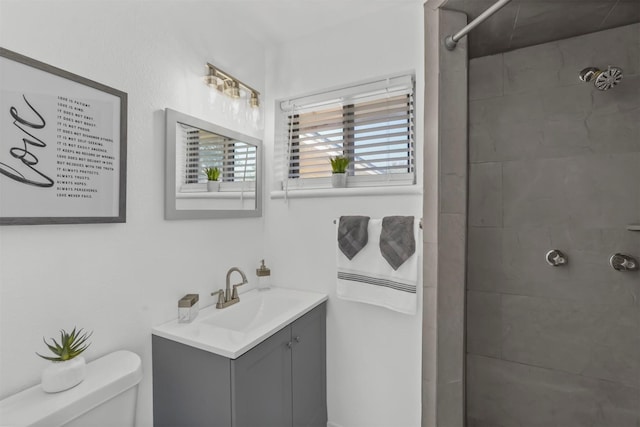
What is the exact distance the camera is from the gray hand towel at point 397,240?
1.37 m

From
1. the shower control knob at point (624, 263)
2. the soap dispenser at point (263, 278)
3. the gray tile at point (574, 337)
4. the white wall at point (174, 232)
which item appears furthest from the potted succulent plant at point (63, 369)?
the shower control knob at point (624, 263)

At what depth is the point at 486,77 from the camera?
145 centimetres

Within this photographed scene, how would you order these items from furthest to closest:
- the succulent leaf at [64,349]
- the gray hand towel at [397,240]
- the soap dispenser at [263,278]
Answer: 1. the soap dispenser at [263,278]
2. the gray hand towel at [397,240]
3. the succulent leaf at [64,349]

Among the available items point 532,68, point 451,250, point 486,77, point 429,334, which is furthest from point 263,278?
point 532,68

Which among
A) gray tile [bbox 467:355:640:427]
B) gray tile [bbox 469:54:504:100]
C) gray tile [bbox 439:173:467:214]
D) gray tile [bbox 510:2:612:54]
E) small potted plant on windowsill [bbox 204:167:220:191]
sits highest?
gray tile [bbox 510:2:612:54]

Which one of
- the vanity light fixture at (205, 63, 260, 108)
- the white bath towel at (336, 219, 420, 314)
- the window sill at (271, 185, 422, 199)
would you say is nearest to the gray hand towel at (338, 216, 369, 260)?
the white bath towel at (336, 219, 420, 314)

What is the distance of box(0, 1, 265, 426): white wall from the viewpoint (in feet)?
2.87

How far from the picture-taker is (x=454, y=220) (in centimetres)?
121

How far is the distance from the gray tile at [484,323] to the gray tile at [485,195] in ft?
1.20

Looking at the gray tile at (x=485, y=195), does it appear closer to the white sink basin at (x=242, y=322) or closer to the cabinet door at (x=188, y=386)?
the white sink basin at (x=242, y=322)

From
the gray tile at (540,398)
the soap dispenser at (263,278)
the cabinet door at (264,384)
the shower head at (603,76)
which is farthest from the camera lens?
the soap dispenser at (263,278)

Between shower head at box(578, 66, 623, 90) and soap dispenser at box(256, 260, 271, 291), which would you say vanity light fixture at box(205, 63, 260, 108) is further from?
shower head at box(578, 66, 623, 90)

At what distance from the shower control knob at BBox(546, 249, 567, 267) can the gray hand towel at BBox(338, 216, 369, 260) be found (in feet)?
2.67

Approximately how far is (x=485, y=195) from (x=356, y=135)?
0.75 meters
